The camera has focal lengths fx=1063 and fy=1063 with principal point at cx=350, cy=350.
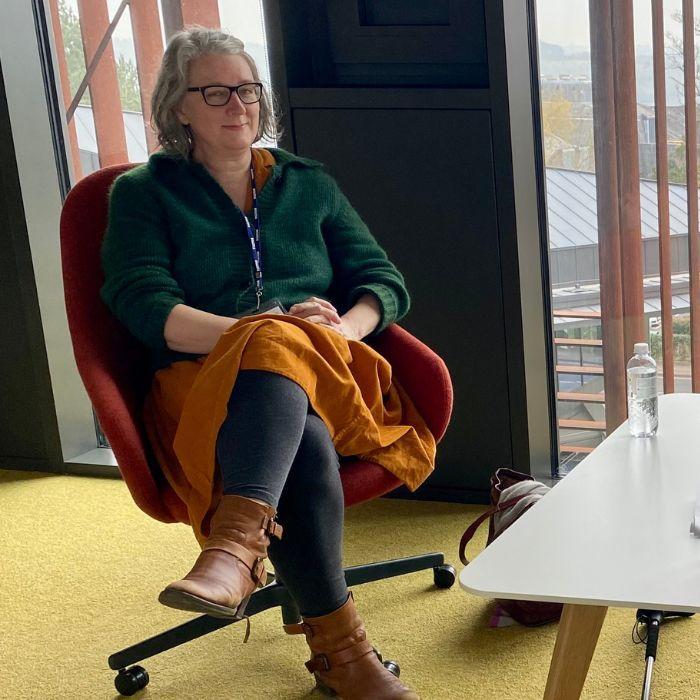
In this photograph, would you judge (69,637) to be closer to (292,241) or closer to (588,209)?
(292,241)

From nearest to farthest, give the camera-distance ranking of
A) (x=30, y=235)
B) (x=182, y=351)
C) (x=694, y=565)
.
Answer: (x=694, y=565) < (x=182, y=351) < (x=30, y=235)

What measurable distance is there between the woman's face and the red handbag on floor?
88 cm

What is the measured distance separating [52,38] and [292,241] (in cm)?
142

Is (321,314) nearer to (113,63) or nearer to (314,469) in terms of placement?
(314,469)

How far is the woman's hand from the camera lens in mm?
1970

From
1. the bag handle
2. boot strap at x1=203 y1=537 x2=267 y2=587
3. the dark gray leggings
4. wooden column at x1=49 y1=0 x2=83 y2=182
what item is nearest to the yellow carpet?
the bag handle

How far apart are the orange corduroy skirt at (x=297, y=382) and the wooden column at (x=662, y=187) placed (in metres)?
0.85

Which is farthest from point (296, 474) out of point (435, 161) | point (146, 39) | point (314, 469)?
point (146, 39)

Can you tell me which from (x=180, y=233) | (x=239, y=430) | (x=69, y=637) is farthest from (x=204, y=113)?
(x=69, y=637)

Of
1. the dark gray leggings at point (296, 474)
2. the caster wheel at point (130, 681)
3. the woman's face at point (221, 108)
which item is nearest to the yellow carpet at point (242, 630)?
the caster wheel at point (130, 681)

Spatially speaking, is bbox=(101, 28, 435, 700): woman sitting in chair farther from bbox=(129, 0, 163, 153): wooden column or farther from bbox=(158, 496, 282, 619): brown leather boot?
bbox=(129, 0, 163, 153): wooden column

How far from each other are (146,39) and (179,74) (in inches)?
36.4

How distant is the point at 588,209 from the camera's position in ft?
8.45

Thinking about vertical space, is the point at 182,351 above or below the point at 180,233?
below
